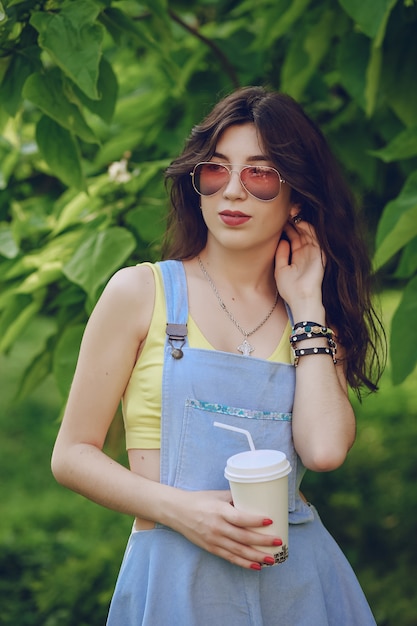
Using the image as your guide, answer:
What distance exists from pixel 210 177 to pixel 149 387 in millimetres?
494

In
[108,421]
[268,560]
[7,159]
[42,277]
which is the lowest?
[268,560]

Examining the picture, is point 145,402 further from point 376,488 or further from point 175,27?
point 376,488

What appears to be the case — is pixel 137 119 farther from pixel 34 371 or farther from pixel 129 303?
pixel 129 303

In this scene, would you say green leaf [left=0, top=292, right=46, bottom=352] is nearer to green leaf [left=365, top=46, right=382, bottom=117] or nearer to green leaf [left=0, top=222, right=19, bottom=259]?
green leaf [left=0, top=222, right=19, bottom=259]

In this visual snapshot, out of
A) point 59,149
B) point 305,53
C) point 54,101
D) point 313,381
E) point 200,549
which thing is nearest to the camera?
point 200,549

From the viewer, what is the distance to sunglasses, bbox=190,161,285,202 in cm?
210

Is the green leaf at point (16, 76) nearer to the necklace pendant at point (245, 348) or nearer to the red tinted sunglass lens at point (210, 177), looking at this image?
the red tinted sunglass lens at point (210, 177)

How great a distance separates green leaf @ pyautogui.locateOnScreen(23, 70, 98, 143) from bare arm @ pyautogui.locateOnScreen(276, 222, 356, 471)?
60cm

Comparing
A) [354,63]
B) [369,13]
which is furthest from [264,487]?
[354,63]

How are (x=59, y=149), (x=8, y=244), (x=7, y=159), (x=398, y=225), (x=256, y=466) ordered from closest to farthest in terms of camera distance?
(x=256, y=466)
(x=398, y=225)
(x=59, y=149)
(x=8, y=244)
(x=7, y=159)

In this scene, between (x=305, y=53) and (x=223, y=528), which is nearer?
(x=223, y=528)

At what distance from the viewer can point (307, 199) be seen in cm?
227

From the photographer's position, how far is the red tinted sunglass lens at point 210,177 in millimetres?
2109

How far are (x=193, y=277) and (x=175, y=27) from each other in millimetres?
1907
